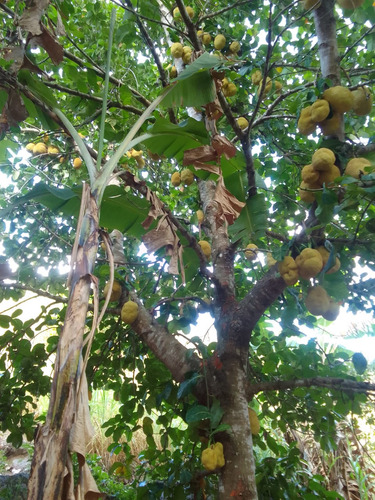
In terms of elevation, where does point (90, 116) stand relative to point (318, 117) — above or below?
above

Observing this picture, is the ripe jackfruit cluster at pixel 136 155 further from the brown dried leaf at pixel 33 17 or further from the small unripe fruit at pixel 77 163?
the brown dried leaf at pixel 33 17

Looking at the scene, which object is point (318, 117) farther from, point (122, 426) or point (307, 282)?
point (122, 426)

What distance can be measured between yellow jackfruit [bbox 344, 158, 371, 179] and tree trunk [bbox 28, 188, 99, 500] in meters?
1.19

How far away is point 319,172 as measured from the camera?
6.06 feet

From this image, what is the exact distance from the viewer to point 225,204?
1.81m

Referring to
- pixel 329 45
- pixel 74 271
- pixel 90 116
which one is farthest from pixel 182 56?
pixel 74 271

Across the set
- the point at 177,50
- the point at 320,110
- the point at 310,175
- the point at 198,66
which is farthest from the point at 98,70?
the point at 310,175

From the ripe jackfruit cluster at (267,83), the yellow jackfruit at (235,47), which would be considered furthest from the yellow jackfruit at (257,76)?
the yellow jackfruit at (235,47)

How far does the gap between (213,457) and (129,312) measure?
0.85 meters

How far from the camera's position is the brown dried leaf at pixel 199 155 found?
1846 millimetres

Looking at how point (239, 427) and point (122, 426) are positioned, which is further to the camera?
point (122, 426)

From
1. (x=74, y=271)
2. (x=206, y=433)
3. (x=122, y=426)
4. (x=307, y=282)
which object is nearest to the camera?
(x=74, y=271)

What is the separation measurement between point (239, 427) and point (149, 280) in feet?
4.33

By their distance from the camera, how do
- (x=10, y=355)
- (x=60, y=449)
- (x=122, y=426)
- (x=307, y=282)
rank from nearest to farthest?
1. (x=60, y=449)
2. (x=307, y=282)
3. (x=10, y=355)
4. (x=122, y=426)
